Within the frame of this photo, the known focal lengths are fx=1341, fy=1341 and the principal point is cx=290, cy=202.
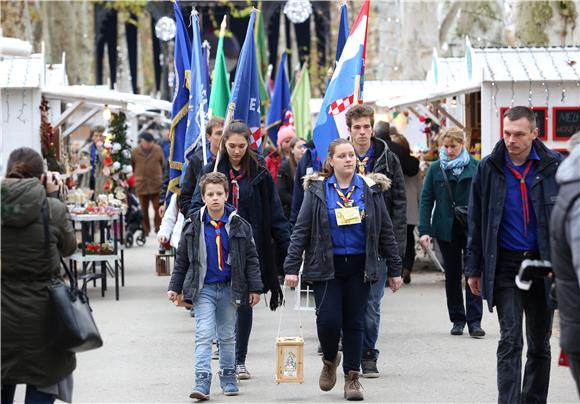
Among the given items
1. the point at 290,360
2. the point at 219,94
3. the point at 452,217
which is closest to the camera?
the point at 290,360

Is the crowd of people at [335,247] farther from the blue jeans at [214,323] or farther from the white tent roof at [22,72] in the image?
the white tent roof at [22,72]

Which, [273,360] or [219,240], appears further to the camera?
[273,360]

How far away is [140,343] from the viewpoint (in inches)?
486

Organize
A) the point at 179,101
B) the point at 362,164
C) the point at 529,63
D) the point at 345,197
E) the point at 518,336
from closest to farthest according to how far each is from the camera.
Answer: the point at 518,336 → the point at 345,197 → the point at 362,164 → the point at 179,101 → the point at 529,63

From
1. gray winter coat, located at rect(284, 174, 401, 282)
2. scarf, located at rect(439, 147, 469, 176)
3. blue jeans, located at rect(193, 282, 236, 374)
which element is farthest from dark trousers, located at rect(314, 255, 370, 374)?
scarf, located at rect(439, 147, 469, 176)

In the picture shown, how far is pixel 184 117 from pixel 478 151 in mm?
5251

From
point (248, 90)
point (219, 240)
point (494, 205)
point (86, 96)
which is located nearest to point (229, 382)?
point (219, 240)

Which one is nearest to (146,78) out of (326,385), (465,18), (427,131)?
(465,18)

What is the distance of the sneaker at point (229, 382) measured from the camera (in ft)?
31.4

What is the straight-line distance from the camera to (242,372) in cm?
1024

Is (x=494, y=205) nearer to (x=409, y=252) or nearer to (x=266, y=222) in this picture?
(x=266, y=222)

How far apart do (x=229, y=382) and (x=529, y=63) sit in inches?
358

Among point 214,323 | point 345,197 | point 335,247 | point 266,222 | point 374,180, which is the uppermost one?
point 374,180

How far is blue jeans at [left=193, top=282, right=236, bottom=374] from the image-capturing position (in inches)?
367
